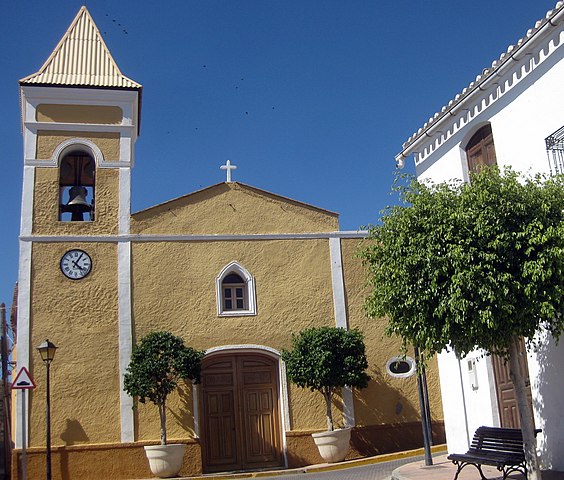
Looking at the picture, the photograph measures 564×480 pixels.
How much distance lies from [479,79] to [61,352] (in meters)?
11.0

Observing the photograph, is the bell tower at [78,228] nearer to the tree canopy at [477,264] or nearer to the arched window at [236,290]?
the arched window at [236,290]

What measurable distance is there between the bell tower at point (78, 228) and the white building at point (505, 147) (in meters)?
7.38

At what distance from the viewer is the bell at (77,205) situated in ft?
60.3

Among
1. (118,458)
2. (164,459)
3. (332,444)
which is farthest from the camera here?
(332,444)

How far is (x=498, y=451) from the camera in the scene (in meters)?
10.5

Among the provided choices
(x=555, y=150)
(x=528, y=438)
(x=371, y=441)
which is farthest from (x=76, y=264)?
(x=528, y=438)

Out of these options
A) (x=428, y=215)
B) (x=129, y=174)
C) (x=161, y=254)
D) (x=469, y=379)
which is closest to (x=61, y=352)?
(x=161, y=254)

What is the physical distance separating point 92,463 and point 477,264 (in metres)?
11.1

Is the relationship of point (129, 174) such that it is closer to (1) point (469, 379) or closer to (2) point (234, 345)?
(2) point (234, 345)

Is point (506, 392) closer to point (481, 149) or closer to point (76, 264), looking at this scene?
point (481, 149)

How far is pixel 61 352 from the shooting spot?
17.4m

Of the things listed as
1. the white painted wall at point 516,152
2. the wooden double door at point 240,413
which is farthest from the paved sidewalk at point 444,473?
the wooden double door at point 240,413

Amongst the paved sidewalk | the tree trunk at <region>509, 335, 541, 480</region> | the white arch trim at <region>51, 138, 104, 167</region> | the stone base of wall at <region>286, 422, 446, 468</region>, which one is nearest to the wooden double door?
the stone base of wall at <region>286, 422, 446, 468</region>

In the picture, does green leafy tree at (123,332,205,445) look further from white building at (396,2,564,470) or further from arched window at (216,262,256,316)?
white building at (396,2,564,470)
